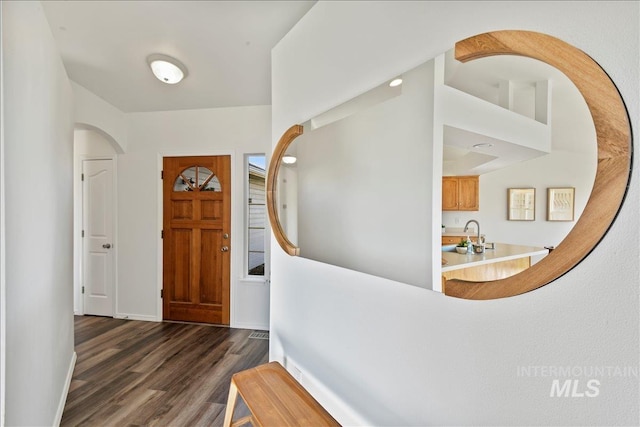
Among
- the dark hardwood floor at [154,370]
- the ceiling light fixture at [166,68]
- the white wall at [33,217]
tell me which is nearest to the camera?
the white wall at [33,217]

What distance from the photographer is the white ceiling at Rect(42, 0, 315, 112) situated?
2000mm

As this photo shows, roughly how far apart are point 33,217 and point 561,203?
6.86 ft

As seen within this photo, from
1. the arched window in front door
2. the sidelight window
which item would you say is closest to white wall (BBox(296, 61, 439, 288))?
the sidelight window

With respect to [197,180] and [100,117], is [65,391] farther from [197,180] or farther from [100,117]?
[100,117]

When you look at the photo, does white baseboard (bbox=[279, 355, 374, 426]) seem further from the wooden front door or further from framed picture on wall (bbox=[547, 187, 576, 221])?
the wooden front door

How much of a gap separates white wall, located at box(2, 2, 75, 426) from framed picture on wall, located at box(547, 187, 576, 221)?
1711mm

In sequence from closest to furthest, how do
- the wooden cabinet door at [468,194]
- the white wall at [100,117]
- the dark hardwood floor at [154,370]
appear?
the wooden cabinet door at [468,194], the dark hardwood floor at [154,370], the white wall at [100,117]

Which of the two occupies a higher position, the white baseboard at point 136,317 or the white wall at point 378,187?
the white wall at point 378,187

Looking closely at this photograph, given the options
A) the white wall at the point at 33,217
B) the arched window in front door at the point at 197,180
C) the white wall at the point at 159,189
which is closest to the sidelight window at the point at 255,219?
the white wall at the point at 159,189

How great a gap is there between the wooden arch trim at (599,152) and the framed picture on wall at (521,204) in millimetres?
109

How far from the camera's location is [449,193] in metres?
0.86

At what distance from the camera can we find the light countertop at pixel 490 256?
708 mm

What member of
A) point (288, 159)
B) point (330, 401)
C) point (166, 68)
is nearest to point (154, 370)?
point (330, 401)

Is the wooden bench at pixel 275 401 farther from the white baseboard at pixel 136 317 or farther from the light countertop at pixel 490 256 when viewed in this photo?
the white baseboard at pixel 136 317
